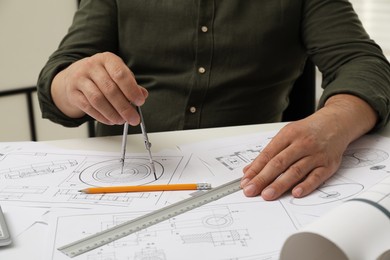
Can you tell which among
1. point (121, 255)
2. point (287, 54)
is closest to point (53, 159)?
point (121, 255)

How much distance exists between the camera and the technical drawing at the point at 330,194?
696 mm

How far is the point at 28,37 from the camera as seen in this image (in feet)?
6.00

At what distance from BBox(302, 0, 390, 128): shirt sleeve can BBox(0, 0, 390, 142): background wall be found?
70 cm

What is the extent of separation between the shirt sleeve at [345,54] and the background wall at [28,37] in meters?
0.70

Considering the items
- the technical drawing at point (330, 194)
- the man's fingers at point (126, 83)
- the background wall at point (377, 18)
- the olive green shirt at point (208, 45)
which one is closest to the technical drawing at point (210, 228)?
the technical drawing at point (330, 194)

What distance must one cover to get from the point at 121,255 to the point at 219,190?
0.20 m

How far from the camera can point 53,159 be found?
87cm

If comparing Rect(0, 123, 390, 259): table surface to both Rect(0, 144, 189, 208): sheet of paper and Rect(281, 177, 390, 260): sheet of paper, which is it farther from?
Rect(281, 177, 390, 260): sheet of paper

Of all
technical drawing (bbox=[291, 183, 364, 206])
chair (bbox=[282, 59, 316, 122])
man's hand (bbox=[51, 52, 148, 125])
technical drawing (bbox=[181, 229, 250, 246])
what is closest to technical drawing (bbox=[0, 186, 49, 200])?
man's hand (bbox=[51, 52, 148, 125])

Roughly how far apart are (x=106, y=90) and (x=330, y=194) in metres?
0.36

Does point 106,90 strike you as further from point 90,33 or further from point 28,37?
point 28,37

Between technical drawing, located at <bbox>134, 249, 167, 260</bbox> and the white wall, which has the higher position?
technical drawing, located at <bbox>134, 249, 167, 260</bbox>

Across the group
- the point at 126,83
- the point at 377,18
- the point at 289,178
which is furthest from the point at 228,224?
the point at 377,18

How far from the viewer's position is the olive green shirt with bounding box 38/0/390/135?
3.68 ft
